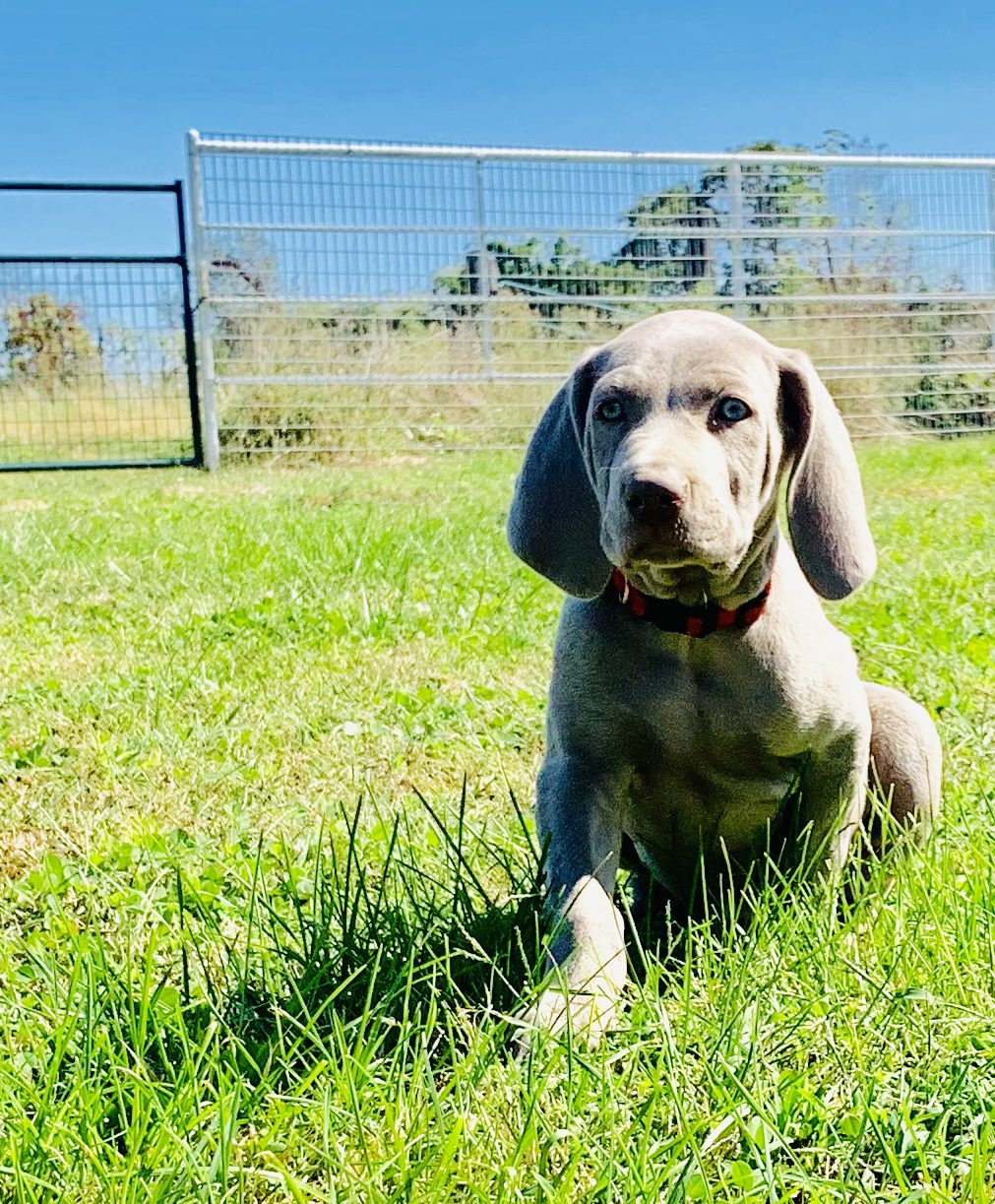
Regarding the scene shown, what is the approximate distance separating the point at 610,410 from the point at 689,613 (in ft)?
1.26

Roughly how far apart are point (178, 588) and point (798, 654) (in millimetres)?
4148

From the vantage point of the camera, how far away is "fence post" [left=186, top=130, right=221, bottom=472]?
530 inches

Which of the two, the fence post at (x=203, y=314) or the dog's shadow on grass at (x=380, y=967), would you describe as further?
the fence post at (x=203, y=314)

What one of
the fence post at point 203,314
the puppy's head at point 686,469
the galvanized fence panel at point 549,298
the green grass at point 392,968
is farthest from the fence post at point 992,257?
the puppy's head at point 686,469

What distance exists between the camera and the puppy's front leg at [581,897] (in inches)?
83.8

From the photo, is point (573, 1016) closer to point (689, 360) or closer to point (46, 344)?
point (689, 360)

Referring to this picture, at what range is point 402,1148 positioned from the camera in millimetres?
1736

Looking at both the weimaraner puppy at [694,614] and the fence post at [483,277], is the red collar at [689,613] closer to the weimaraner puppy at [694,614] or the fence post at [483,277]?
the weimaraner puppy at [694,614]

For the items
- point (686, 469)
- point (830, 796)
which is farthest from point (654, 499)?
point (830, 796)

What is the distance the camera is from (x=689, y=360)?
7.95 feet

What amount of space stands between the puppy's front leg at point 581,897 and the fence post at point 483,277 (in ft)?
42.0

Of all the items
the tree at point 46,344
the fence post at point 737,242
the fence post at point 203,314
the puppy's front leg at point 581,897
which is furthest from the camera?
the fence post at point 737,242

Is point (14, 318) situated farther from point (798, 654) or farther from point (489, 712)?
point (798, 654)

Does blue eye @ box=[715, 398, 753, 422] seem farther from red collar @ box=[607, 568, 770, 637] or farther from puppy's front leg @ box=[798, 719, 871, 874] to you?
puppy's front leg @ box=[798, 719, 871, 874]
